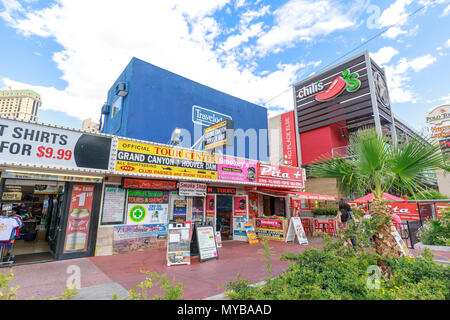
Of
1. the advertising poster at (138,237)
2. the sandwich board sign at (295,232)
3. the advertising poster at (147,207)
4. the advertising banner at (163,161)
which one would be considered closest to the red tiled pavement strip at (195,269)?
the advertising poster at (138,237)

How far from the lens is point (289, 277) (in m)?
4.20

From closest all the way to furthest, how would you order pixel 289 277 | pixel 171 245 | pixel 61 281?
pixel 289 277
pixel 61 281
pixel 171 245

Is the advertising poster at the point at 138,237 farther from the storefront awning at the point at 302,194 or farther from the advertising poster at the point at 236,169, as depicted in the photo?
the storefront awning at the point at 302,194

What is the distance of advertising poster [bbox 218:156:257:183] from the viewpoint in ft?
35.0

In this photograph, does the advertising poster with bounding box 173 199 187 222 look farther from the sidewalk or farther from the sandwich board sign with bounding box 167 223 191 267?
the sandwich board sign with bounding box 167 223 191 267

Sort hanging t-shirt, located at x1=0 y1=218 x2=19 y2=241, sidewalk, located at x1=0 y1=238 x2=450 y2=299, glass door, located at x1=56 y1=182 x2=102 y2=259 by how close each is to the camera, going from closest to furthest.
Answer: sidewalk, located at x1=0 y1=238 x2=450 y2=299 → hanging t-shirt, located at x1=0 y1=218 x2=19 y2=241 → glass door, located at x1=56 y1=182 x2=102 y2=259

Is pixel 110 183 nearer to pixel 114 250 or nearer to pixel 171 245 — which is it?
pixel 114 250

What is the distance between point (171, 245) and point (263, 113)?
1247 centimetres

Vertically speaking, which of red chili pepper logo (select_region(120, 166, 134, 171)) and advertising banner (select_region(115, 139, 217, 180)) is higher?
advertising banner (select_region(115, 139, 217, 180))

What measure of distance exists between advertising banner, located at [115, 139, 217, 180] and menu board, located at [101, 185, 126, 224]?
53.1 inches

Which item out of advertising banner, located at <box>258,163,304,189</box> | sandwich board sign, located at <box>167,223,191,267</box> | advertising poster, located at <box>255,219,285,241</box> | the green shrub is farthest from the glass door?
advertising poster, located at <box>255,219,285,241</box>

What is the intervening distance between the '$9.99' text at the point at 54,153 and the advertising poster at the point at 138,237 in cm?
313

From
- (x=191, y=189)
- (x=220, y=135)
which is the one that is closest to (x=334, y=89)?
(x=220, y=135)
